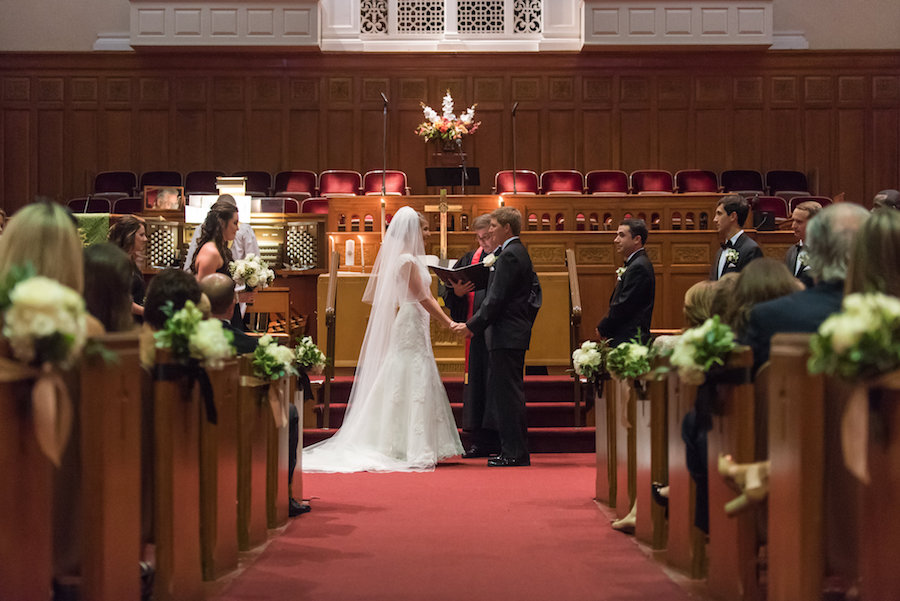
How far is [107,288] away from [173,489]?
2.25 ft

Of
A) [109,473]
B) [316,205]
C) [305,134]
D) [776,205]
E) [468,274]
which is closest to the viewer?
[109,473]

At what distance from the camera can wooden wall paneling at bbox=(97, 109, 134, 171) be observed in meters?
14.2

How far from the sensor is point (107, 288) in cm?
328

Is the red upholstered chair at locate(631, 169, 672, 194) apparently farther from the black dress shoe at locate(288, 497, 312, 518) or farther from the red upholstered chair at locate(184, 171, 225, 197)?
the black dress shoe at locate(288, 497, 312, 518)

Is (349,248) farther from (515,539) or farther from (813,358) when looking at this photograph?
(813,358)

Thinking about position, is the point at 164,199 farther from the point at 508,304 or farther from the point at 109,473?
the point at 109,473

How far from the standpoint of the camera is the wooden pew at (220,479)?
3.61 meters

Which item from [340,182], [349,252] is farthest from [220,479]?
[340,182]

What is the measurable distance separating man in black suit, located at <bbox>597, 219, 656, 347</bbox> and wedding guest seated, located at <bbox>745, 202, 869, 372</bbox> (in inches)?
126

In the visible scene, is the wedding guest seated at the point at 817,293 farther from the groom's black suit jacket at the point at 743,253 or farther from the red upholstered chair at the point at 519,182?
the red upholstered chair at the point at 519,182

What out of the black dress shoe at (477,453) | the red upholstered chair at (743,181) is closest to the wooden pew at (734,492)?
the black dress shoe at (477,453)

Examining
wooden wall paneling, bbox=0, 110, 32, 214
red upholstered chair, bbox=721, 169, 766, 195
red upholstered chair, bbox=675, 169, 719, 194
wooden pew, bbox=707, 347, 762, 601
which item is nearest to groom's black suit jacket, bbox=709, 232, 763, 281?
wooden pew, bbox=707, 347, 762, 601

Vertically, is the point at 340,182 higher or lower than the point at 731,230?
higher

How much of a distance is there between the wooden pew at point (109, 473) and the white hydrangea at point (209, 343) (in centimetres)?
26
